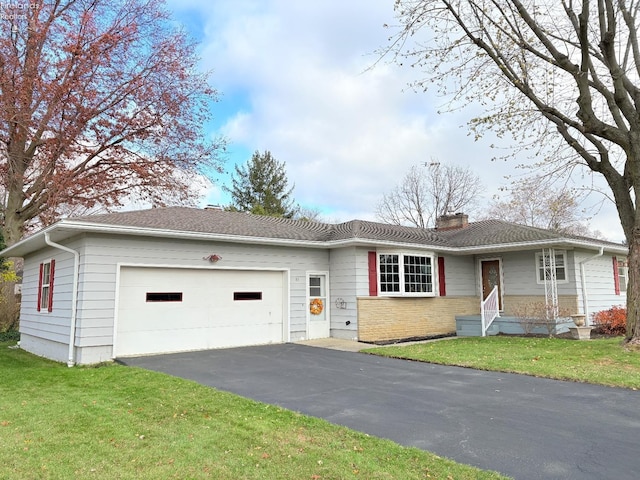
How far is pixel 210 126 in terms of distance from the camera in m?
19.5

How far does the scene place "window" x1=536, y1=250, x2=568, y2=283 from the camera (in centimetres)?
1389

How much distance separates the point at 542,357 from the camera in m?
9.23

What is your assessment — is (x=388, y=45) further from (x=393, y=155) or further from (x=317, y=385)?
(x=393, y=155)

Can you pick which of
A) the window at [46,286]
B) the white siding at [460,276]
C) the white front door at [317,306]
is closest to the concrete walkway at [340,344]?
the white front door at [317,306]

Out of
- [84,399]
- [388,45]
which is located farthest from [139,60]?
[84,399]

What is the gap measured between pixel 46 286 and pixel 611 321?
642 inches

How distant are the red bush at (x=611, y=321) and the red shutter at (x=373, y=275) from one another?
723 centimetres

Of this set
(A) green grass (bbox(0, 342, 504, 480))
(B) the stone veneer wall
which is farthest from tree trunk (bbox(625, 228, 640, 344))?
(A) green grass (bbox(0, 342, 504, 480))

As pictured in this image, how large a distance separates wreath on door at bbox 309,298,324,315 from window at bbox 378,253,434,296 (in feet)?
5.99

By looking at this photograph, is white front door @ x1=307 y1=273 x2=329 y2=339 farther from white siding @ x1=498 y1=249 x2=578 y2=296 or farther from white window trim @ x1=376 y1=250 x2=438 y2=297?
white siding @ x1=498 y1=249 x2=578 y2=296

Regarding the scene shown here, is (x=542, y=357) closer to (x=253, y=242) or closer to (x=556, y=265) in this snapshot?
(x=556, y=265)

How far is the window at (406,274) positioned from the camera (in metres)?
13.1

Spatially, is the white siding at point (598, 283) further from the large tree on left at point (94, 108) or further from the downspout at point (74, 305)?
the large tree on left at point (94, 108)

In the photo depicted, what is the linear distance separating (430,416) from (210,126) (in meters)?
17.1
